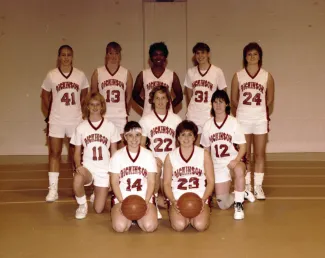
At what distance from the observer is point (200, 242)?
437 cm

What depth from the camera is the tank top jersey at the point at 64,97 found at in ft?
19.1

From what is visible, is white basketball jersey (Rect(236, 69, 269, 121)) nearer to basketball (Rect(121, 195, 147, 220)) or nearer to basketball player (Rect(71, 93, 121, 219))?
basketball player (Rect(71, 93, 121, 219))

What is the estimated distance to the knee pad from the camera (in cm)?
534

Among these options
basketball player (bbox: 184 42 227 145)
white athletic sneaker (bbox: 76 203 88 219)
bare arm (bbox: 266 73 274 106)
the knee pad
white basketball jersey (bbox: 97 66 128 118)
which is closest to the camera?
white athletic sneaker (bbox: 76 203 88 219)

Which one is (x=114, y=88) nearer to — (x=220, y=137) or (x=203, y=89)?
(x=203, y=89)

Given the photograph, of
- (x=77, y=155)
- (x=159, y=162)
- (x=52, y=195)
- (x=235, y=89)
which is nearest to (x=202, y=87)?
(x=235, y=89)

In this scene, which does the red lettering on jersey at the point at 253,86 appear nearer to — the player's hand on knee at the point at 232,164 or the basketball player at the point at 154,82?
the basketball player at the point at 154,82

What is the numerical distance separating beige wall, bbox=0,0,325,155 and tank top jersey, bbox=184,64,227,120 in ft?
7.65

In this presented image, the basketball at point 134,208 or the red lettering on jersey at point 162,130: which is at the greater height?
the red lettering on jersey at point 162,130

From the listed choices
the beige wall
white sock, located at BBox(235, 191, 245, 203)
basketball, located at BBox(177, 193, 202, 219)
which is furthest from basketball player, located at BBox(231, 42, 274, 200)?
the beige wall

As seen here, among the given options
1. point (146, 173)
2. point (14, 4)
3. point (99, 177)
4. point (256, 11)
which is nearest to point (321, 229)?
point (146, 173)

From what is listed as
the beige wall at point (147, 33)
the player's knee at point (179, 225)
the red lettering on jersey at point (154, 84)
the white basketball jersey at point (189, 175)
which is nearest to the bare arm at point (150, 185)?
the white basketball jersey at point (189, 175)

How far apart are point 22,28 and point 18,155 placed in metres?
2.04

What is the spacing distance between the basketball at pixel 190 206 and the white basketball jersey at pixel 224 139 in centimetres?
78
